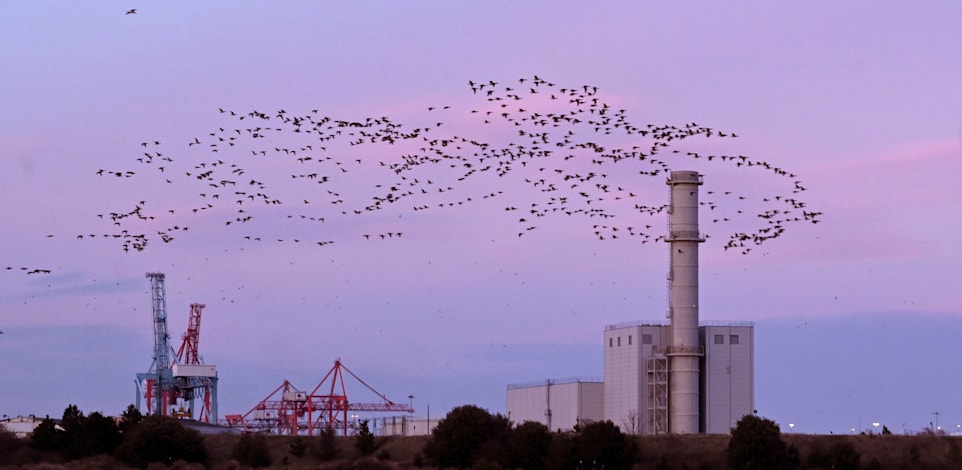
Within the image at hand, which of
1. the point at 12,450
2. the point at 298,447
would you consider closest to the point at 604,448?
the point at 298,447

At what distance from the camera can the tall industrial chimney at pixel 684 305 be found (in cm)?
12938

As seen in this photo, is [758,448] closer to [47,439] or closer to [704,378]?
[704,378]

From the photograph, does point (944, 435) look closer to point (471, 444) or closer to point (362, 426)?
point (471, 444)

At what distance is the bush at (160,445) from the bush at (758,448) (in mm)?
44682

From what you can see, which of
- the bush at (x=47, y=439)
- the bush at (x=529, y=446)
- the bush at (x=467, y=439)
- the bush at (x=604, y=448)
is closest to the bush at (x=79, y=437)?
the bush at (x=47, y=439)

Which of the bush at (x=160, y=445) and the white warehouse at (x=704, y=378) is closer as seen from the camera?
the bush at (x=160, y=445)

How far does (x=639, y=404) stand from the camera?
13050 cm

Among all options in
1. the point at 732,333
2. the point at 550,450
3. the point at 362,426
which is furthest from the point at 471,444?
the point at 732,333

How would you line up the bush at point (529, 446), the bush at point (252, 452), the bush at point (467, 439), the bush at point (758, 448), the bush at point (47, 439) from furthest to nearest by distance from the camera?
1. the bush at point (47, 439)
2. the bush at point (252, 452)
3. the bush at point (467, 439)
4. the bush at point (529, 446)
5. the bush at point (758, 448)

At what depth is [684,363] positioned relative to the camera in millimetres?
129750

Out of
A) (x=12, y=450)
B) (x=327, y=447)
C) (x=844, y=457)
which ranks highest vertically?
(x=327, y=447)

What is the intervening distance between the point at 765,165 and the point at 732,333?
42596mm

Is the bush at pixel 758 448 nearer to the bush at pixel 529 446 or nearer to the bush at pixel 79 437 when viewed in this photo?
the bush at pixel 529 446

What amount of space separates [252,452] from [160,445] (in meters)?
7.77
